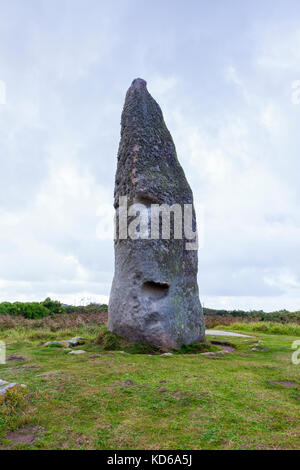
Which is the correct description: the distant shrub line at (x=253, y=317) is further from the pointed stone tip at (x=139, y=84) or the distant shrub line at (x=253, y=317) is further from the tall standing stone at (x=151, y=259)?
the pointed stone tip at (x=139, y=84)

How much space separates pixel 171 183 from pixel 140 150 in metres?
1.30

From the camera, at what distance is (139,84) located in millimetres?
10586

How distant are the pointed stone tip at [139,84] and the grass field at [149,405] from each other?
8.34 meters

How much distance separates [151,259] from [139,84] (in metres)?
6.08

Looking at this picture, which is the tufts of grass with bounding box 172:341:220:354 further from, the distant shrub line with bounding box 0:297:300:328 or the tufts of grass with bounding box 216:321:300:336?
the distant shrub line with bounding box 0:297:300:328

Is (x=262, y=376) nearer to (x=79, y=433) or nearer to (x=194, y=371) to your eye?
(x=194, y=371)

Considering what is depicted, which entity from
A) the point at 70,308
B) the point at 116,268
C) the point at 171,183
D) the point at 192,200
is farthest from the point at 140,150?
the point at 70,308

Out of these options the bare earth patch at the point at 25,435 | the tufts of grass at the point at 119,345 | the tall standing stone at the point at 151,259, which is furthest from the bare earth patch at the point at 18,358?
the bare earth patch at the point at 25,435

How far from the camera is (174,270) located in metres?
8.62

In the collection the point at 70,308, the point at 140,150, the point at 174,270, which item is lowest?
the point at 70,308

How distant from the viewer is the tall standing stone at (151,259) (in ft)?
26.3

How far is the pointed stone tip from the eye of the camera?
34.5 feet

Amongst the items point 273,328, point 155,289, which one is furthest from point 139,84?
point 273,328

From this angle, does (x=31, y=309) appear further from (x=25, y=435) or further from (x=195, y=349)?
(x=25, y=435)
